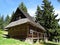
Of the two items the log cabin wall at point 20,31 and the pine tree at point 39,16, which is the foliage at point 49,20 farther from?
the log cabin wall at point 20,31

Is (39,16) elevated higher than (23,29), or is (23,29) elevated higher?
(39,16)

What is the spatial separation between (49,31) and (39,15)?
337 inches

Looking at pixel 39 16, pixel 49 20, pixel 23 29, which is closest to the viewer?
pixel 23 29

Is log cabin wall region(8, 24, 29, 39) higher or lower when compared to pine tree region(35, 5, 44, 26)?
lower

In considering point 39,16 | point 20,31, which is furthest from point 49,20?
point 20,31

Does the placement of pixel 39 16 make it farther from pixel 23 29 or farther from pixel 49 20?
pixel 23 29

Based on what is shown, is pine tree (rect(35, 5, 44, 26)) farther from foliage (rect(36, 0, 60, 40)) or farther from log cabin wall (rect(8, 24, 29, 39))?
log cabin wall (rect(8, 24, 29, 39))

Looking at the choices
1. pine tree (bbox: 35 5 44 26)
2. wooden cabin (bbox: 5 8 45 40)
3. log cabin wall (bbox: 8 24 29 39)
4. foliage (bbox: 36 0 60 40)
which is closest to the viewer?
wooden cabin (bbox: 5 8 45 40)

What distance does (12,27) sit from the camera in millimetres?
41094

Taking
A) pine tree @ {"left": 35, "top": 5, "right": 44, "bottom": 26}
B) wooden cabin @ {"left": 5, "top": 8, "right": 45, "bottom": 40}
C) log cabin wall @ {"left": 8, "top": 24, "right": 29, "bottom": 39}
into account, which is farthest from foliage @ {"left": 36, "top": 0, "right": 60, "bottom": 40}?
log cabin wall @ {"left": 8, "top": 24, "right": 29, "bottom": 39}

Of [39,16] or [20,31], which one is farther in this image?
[39,16]

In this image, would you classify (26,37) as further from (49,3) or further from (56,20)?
(49,3)

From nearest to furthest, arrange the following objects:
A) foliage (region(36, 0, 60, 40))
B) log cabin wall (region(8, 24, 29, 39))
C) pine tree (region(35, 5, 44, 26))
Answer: log cabin wall (region(8, 24, 29, 39)), foliage (region(36, 0, 60, 40)), pine tree (region(35, 5, 44, 26))

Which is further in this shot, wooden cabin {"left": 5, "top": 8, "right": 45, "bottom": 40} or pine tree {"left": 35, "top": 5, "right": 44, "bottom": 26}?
pine tree {"left": 35, "top": 5, "right": 44, "bottom": 26}
